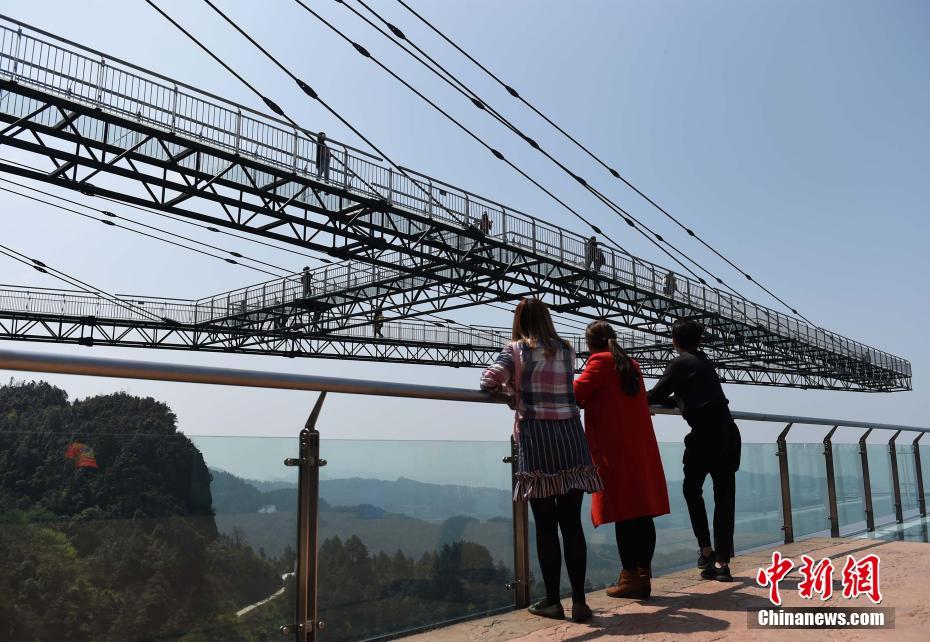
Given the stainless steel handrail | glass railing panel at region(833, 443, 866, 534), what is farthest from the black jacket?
glass railing panel at region(833, 443, 866, 534)

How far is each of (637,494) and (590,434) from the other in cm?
40

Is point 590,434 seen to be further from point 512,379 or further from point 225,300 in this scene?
point 225,300

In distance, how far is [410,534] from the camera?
3576 mm

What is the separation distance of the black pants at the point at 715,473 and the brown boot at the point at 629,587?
0.88m

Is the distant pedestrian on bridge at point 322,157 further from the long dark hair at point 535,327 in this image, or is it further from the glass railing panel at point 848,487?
the long dark hair at point 535,327

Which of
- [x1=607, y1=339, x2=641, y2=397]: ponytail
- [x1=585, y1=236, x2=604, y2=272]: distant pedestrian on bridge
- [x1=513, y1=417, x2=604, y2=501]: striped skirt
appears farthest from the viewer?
[x1=585, y1=236, x2=604, y2=272]: distant pedestrian on bridge

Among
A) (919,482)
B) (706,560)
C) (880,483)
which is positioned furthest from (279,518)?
(919,482)

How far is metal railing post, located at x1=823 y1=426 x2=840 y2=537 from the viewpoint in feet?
24.3

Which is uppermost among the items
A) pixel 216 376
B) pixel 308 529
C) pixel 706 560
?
pixel 216 376

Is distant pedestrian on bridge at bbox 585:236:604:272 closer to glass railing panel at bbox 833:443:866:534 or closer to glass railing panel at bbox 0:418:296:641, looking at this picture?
glass railing panel at bbox 833:443:866:534

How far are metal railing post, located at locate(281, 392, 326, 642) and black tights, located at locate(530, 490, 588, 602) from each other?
1.13 metres

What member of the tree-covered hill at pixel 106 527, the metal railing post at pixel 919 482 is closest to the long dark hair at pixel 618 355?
the tree-covered hill at pixel 106 527

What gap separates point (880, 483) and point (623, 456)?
584 centimetres

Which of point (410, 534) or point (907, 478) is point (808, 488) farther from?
point (410, 534)
